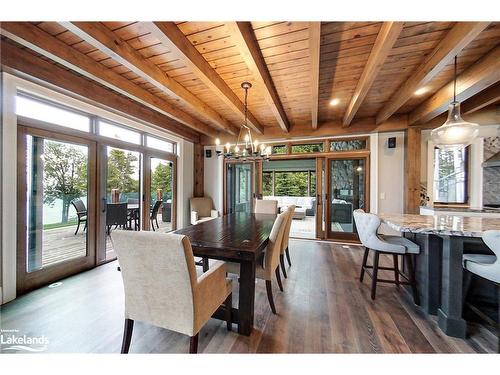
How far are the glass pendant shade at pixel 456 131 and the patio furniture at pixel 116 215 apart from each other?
4554mm

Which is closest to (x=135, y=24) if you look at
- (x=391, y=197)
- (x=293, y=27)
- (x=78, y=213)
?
(x=293, y=27)

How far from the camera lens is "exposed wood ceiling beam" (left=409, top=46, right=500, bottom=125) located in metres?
2.03

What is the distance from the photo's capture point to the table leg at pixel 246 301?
1651 millimetres

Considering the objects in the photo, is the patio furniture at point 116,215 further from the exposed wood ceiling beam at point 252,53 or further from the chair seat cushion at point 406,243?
the chair seat cushion at point 406,243

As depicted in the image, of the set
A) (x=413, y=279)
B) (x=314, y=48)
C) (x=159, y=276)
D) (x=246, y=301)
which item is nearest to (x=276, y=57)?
(x=314, y=48)

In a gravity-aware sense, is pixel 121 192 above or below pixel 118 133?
below

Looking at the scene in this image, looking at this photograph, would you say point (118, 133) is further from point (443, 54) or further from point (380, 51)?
point (443, 54)

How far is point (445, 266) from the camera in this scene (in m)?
1.75

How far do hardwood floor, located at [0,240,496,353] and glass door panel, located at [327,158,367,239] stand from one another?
6.44 feet

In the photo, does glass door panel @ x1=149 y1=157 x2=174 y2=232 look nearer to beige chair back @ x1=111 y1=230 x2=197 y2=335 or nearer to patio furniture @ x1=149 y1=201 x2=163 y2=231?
patio furniture @ x1=149 y1=201 x2=163 y2=231

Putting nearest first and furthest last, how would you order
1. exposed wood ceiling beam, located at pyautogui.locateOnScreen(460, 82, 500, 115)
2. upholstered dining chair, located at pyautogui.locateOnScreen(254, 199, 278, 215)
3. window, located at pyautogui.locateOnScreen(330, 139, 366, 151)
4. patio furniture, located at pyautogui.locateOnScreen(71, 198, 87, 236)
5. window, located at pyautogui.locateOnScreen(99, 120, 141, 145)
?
exposed wood ceiling beam, located at pyautogui.locateOnScreen(460, 82, 500, 115), patio furniture, located at pyautogui.locateOnScreen(71, 198, 87, 236), window, located at pyautogui.locateOnScreen(99, 120, 141, 145), upholstered dining chair, located at pyautogui.locateOnScreen(254, 199, 278, 215), window, located at pyautogui.locateOnScreen(330, 139, 366, 151)

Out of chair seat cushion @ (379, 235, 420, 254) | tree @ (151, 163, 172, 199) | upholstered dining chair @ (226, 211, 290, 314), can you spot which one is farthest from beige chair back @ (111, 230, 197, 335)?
tree @ (151, 163, 172, 199)

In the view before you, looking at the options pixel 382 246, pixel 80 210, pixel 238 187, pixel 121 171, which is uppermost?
pixel 121 171

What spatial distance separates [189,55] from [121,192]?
2615mm
